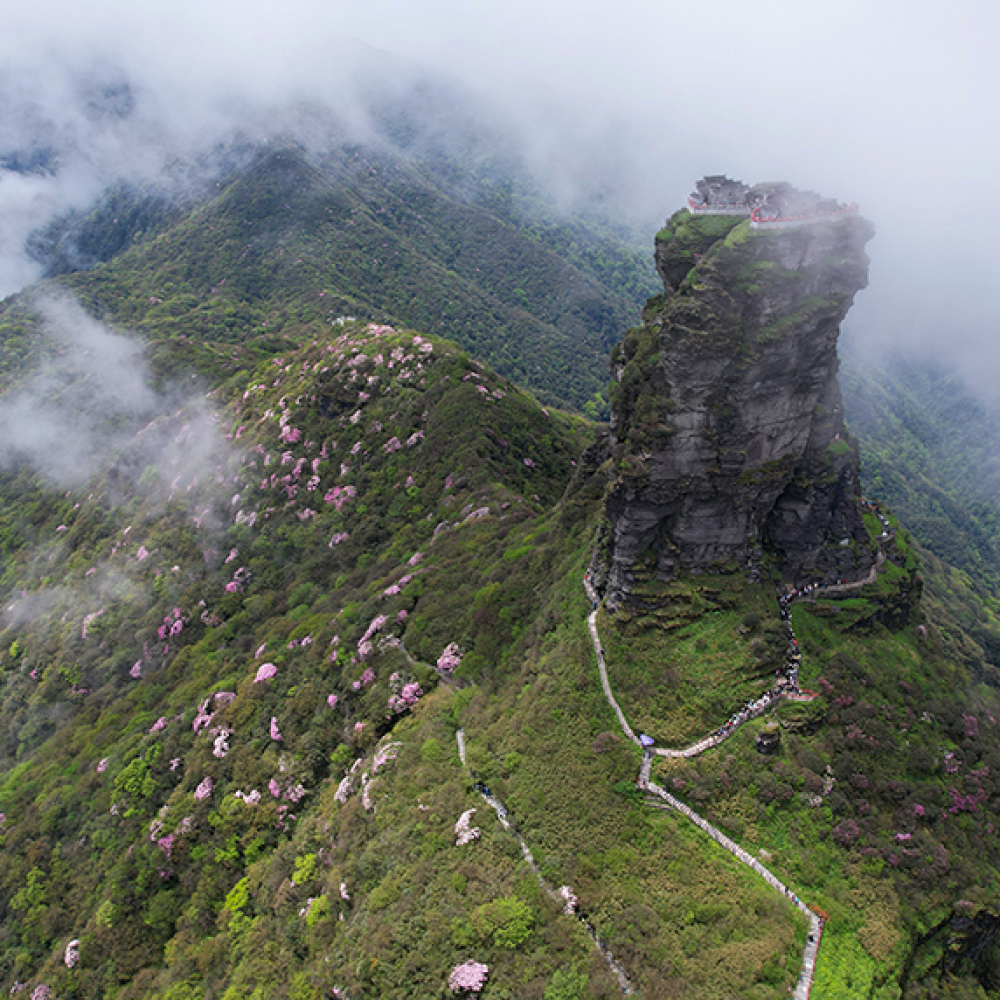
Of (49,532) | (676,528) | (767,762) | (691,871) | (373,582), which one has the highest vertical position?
(676,528)

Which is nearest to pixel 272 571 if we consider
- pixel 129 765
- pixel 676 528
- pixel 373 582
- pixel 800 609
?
pixel 373 582

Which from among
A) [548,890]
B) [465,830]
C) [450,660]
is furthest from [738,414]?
[465,830]

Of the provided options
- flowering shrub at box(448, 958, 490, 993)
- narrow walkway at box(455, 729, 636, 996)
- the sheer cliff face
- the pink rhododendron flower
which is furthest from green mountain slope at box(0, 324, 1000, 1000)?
the sheer cliff face

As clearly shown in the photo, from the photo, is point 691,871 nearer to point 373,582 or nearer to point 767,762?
point 767,762

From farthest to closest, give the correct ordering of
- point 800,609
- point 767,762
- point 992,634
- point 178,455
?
point 992,634 → point 178,455 → point 800,609 → point 767,762

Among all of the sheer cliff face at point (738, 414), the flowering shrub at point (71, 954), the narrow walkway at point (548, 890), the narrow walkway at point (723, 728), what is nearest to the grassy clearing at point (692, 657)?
the narrow walkway at point (723, 728)

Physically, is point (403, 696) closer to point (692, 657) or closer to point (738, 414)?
point (692, 657)

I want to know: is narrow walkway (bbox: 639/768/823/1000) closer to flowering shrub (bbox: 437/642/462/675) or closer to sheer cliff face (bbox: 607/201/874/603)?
sheer cliff face (bbox: 607/201/874/603)
